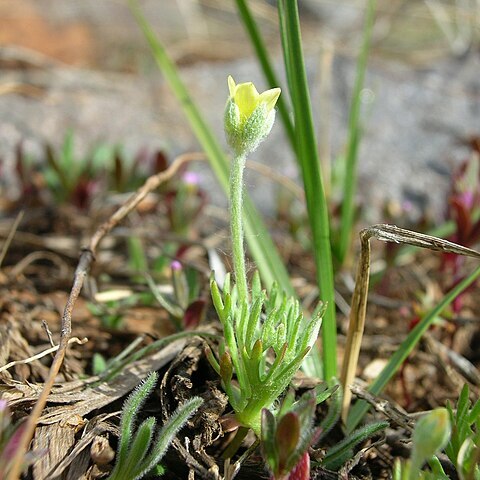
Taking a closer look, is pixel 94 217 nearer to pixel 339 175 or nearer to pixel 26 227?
pixel 26 227

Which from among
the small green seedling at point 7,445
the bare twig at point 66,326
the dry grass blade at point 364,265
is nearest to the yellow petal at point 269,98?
the dry grass blade at point 364,265

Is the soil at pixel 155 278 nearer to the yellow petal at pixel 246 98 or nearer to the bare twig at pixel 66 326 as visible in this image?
the bare twig at pixel 66 326

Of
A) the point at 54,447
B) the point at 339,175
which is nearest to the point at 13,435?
the point at 54,447

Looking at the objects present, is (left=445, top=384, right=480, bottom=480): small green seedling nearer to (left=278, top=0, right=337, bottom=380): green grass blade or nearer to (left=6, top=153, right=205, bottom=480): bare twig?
(left=278, top=0, right=337, bottom=380): green grass blade

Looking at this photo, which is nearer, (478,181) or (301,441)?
(301,441)

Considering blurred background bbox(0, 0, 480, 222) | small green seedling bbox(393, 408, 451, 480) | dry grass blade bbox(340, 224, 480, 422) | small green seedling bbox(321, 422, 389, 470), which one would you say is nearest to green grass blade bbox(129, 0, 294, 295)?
dry grass blade bbox(340, 224, 480, 422)

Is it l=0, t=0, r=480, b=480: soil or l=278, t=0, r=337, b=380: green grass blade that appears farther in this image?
l=278, t=0, r=337, b=380: green grass blade

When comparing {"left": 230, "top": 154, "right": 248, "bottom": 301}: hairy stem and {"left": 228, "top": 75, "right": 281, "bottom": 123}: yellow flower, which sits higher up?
{"left": 228, "top": 75, "right": 281, "bottom": 123}: yellow flower
